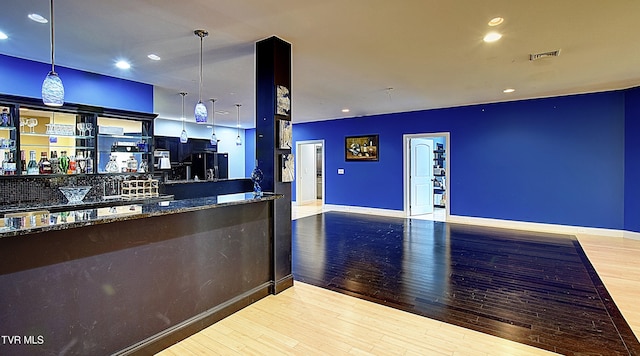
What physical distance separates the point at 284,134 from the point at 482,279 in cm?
274

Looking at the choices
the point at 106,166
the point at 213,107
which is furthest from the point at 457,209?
the point at 106,166

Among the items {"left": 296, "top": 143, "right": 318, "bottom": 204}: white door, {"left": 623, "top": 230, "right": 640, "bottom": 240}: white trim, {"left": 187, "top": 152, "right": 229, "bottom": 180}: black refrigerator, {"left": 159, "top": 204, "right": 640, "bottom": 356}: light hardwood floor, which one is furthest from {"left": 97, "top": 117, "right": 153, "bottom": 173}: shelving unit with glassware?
{"left": 623, "top": 230, "right": 640, "bottom": 240}: white trim

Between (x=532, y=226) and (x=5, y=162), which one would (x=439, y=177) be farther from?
(x=5, y=162)

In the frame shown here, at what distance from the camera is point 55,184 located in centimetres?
379

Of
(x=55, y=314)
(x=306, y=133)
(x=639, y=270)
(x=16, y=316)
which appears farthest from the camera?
(x=306, y=133)

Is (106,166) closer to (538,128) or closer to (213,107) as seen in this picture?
(213,107)

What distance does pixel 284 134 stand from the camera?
3195 mm

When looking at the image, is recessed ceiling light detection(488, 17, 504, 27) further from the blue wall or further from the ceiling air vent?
the blue wall

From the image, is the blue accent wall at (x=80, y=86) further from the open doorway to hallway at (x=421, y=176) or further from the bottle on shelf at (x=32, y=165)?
the open doorway to hallway at (x=421, y=176)

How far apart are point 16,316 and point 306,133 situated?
8.06 metres

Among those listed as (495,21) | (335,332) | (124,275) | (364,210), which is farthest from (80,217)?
(364,210)

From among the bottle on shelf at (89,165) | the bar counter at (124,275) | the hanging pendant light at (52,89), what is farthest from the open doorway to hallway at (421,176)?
the hanging pendant light at (52,89)

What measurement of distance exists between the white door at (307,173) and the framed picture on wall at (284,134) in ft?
21.1

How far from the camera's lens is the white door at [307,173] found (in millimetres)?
9820
